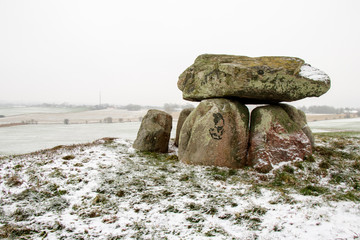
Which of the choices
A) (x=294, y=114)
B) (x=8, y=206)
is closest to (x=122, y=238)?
(x=8, y=206)

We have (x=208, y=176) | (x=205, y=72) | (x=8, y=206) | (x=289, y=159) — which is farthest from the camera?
(x=205, y=72)

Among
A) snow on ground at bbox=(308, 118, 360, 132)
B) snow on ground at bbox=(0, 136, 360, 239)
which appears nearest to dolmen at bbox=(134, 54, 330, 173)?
snow on ground at bbox=(0, 136, 360, 239)

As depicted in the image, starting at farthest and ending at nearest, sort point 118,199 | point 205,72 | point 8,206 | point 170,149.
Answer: point 170,149, point 205,72, point 118,199, point 8,206

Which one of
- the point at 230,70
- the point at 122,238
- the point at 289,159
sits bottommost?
the point at 122,238

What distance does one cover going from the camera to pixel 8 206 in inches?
235

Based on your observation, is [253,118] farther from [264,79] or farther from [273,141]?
[264,79]

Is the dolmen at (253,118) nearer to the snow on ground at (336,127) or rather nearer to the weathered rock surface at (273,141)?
the weathered rock surface at (273,141)

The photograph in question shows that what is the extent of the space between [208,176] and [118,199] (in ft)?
11.2

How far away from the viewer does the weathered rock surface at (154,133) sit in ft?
40.6

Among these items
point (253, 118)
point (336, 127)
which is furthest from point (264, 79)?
point (336, 127)

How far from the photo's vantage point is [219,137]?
968 cm

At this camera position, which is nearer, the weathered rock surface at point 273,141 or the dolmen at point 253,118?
the weathered rock surface at point 273,141

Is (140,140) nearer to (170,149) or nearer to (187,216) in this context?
(170,149)

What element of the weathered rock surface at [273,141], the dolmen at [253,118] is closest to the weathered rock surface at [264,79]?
the dolmen at [253,118]
